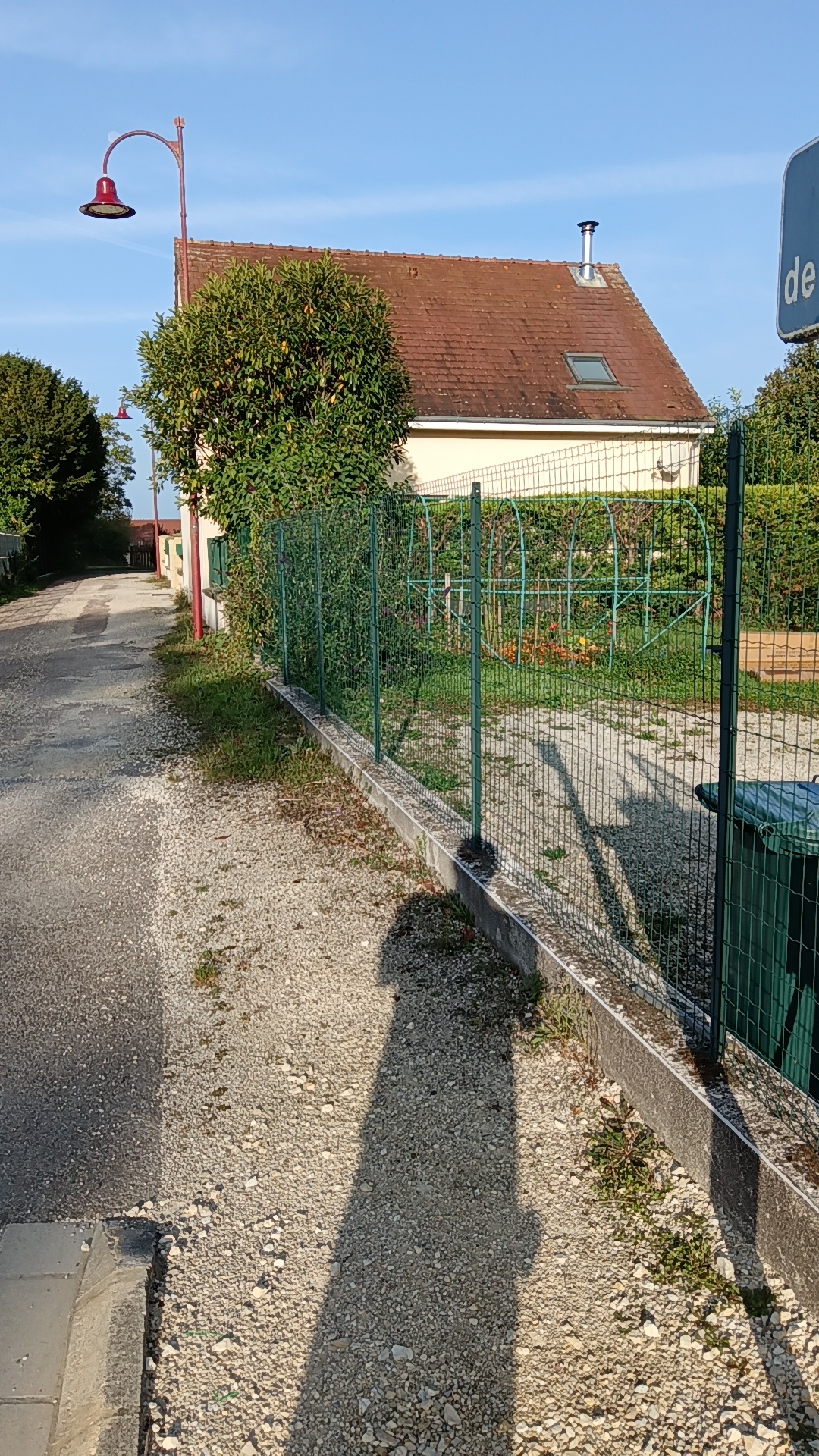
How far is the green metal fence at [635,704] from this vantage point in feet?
9.58

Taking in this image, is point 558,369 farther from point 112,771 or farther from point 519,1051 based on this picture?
point 519,1051

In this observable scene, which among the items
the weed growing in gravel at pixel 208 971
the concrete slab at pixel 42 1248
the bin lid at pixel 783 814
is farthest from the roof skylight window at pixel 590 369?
the concrete slab at pixel 42 1248

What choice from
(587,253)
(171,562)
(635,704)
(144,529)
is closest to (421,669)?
(635,704)

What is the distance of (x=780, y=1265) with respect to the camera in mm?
2670

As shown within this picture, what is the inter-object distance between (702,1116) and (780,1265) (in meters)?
0.41

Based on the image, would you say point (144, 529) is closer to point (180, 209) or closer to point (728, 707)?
point (180, 209)

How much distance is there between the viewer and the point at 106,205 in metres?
15.5

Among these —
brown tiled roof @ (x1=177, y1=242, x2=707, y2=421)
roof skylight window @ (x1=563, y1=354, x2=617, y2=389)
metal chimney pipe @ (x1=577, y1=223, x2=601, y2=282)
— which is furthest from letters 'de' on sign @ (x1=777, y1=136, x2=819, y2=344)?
metal chimney pipe @ (x1=577, y1=223, x2=601, y2=282)

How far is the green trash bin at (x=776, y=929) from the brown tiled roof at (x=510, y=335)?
16.2 meters

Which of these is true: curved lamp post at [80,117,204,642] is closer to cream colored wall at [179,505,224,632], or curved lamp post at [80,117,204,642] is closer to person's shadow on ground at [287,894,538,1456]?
cream colored wall at [179,505,224,632]

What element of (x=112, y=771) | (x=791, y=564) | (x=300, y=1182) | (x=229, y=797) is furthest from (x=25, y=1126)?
(x=112, y=771)

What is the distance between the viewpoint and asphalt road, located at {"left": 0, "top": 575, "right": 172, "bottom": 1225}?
338 cm

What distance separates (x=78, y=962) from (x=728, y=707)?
3213 mm

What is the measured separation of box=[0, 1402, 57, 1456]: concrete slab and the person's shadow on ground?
55 centimetres
